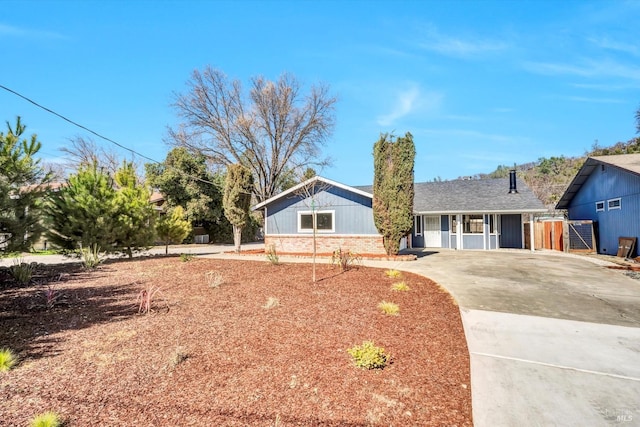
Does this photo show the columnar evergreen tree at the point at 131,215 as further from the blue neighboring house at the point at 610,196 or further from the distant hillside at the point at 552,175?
the distant hillside at the point at 552,175

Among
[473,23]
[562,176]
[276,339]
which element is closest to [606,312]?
[276,339]

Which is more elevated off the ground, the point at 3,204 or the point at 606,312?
the point at 3,204

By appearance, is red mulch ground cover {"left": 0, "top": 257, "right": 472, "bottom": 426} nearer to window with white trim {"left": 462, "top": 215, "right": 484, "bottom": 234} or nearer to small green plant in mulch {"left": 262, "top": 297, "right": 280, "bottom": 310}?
small green plant in mulch {"left": 262, "top": 297, "right": 280, "bottom": 310}

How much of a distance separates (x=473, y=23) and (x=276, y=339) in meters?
12.3

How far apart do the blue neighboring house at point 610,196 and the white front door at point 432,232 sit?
7.60m

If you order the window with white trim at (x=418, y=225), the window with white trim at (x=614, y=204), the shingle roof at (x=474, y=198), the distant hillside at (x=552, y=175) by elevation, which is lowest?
the window with white trim at (x=418, y=225)

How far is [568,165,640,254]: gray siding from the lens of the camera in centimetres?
1282

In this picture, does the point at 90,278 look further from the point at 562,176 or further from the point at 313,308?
the point at 562,176

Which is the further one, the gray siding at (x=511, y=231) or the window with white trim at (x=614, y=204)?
the gray siding at (x=511, y=231)

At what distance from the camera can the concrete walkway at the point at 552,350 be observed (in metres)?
2.77

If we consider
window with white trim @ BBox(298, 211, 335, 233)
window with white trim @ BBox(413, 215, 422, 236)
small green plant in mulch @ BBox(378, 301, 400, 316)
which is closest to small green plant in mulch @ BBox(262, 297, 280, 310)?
small green plant in mulch @ BBox(378, 301, 400, 316)

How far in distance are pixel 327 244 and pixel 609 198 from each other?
13.6m

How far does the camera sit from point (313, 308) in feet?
18.8

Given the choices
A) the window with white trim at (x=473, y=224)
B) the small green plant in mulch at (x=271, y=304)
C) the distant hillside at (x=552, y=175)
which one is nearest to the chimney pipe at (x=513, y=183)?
the window with white trim at (x=473, y=224)
